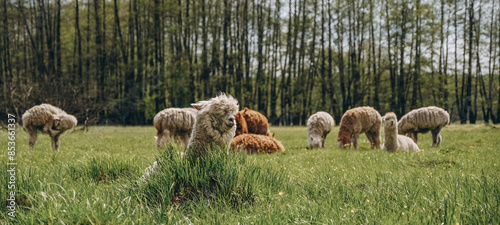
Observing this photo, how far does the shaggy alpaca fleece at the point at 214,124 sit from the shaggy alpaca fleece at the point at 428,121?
7.52m

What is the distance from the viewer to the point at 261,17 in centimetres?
2992

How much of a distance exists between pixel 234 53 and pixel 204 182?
26.8m

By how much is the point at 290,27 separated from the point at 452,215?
2983 centimetres

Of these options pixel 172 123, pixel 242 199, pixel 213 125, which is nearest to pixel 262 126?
pixel 172 123

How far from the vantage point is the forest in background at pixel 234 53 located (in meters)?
28.0

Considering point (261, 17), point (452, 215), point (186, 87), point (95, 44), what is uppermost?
point (261, 17)

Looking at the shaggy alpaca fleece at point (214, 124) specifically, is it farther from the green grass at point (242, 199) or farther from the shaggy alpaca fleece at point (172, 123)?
the shaggy alpaca fleece at point (172, 123)

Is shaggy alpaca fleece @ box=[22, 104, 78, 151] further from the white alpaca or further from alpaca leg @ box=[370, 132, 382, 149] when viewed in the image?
alpaca leg @ box=[370, 132, 382, 149]

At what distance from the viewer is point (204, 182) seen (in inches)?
116

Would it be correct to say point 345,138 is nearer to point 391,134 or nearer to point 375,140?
point 375,140

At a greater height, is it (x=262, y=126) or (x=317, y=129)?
(x=262, y=126)

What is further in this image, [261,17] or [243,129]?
[261,17]

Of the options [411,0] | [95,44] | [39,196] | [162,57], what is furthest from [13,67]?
[411,0]

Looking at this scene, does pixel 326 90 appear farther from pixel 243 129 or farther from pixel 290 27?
pixel 243 129
